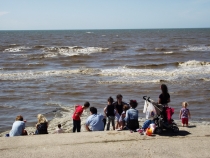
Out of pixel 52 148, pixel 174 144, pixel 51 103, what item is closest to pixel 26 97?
pixel 51 103

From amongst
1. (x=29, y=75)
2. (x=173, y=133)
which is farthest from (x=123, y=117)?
(x=29, y=75)

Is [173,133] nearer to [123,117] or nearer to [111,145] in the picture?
[123,117]

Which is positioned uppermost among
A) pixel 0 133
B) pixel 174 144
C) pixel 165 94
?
pixel 165 94

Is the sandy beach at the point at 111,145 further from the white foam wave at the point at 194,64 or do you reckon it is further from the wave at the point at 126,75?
the white foam wave at the point at 194,64

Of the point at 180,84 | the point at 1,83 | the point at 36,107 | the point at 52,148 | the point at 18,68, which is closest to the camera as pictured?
the point at 52,148

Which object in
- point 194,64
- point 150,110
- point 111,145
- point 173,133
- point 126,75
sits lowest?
point 111,145

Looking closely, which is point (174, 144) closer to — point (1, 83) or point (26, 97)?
point (26, 97)

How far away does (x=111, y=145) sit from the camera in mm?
6387

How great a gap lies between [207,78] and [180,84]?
309cm

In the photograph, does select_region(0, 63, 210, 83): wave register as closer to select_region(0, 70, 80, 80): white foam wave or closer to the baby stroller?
select_region(0, 70, 80, 80): white foam wave

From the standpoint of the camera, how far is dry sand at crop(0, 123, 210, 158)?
19.6 feet

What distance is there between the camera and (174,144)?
6391 mm

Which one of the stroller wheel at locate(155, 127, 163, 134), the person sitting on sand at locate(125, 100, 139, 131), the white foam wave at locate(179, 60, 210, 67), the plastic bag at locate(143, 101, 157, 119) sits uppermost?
the white foam wave at locate(179, 60, 210, 67)

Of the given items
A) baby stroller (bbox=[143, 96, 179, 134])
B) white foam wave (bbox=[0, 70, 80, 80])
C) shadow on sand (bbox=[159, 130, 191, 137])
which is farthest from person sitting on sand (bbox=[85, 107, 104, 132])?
white foam wave (bbox=[0, 70, 80, 80])
